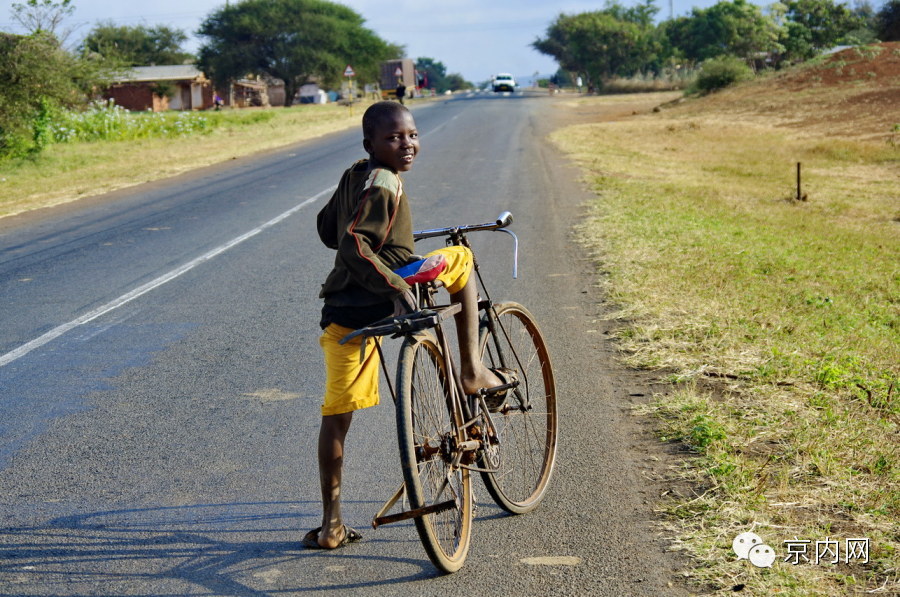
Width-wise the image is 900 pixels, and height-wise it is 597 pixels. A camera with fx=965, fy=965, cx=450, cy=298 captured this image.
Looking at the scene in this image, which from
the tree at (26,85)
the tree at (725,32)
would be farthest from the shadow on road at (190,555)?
the tree at (725,32)

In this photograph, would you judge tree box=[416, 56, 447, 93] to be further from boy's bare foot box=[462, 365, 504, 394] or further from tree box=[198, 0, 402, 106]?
boy's bare foot box=[462, 365, 504, 394]

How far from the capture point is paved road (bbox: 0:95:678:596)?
356 cm

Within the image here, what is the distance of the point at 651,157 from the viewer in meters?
23.3

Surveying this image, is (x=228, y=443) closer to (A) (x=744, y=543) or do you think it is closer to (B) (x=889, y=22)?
(A) (x=744, y=543)

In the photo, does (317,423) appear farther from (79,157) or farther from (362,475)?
(79,157)

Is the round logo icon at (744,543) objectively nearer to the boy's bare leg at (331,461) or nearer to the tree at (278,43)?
the boy's bare leg at (331,461)

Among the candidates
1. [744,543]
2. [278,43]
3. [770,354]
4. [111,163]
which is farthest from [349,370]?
[278,43]

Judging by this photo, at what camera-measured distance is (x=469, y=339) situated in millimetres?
3818

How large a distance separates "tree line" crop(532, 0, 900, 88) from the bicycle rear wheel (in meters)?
52.8

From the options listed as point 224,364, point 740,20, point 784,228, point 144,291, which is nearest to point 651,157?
point 784,228

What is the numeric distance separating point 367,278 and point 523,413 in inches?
52.1

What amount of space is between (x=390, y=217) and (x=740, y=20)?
65.5 meters

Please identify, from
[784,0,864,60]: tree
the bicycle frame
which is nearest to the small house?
[784,0,864,60]: tree

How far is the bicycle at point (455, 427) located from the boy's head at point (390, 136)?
49 cm
